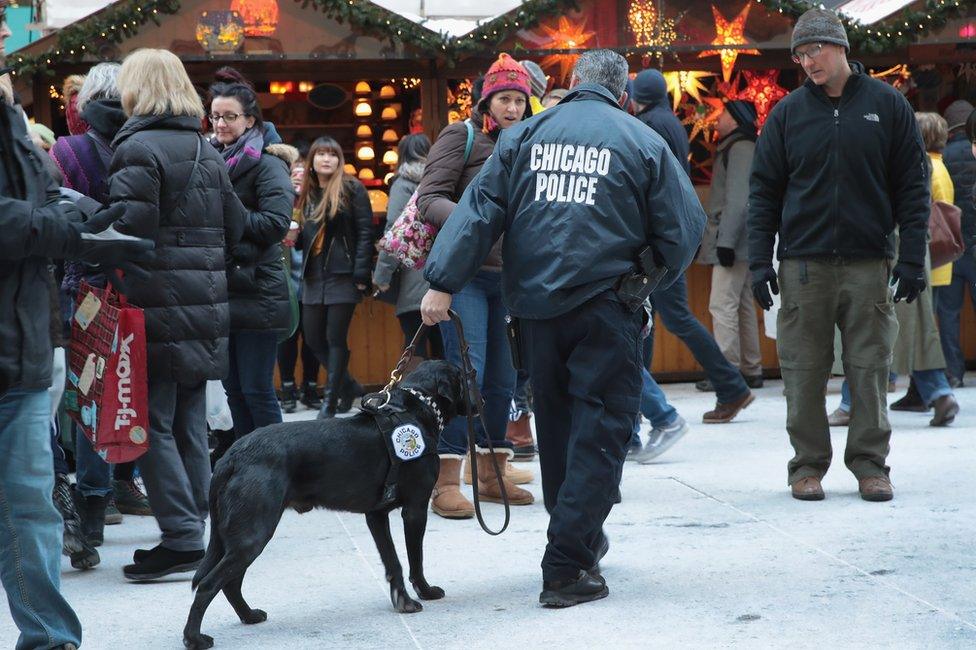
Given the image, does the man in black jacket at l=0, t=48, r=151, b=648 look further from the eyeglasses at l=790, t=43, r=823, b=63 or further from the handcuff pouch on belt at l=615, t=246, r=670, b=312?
the eyeglasses at l=790, t=43, r=823, b=63

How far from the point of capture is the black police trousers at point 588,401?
4.67 meters

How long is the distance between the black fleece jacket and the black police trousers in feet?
5.70

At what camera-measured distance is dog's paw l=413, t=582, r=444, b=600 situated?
191 inches

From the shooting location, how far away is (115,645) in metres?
4.46

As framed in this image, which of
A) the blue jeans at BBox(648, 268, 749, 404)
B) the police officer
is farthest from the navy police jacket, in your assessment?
A: the blue jeans at BBox(648, 268, 749, 404)

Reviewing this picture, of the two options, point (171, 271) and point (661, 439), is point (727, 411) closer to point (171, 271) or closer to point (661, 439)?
point (661, 439)

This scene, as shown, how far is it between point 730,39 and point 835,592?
6.81 meters

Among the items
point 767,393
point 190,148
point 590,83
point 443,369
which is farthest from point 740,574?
point 767,393

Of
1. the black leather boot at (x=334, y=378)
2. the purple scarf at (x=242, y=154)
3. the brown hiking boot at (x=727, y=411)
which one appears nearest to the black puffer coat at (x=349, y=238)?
the black leather boot at (x=334, y=378)

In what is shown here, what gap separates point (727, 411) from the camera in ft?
29.0

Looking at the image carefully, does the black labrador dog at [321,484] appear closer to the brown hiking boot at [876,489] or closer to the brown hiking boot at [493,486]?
the brown hiking boot at [493,486]

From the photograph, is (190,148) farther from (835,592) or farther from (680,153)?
(680,153)

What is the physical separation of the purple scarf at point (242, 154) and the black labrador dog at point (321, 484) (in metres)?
1.84

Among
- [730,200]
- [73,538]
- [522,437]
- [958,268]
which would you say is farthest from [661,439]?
[958,268]
